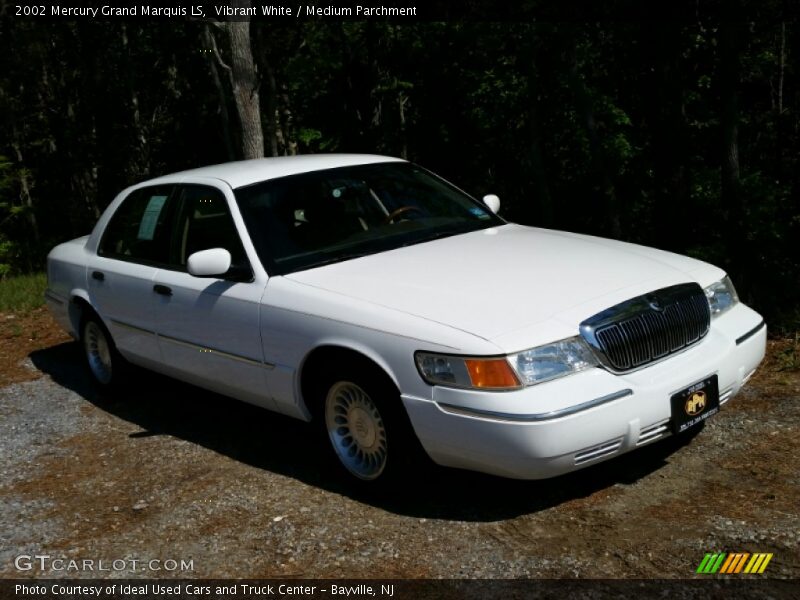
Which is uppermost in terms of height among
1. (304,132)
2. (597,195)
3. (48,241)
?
(304,132)

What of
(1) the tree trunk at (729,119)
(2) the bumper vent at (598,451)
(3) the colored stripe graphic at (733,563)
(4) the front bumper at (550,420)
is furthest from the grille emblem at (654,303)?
(1) the tree trunk at (729,119)

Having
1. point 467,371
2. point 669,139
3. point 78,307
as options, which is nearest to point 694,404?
point 467,371

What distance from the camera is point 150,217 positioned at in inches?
258

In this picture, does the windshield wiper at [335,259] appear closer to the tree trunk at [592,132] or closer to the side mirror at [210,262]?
the side mirror at [210,262]

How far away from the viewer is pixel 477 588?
3.96m

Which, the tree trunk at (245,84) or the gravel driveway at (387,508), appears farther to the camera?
the tree trunk at (245,84)

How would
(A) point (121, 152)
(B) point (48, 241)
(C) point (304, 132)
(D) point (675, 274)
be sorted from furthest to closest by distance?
1. (B) point (48, 241)
2. (A) point (121, 152)
3. (C) point (304, 132)
4. (D) point (675, 274)

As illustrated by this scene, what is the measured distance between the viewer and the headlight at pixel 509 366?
4184mm

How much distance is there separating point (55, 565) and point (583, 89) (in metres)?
16.8

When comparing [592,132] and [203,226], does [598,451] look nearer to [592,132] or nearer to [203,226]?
[203,226]

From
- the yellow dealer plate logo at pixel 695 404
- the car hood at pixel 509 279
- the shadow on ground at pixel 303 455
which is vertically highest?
the car hood at pixel 509 279

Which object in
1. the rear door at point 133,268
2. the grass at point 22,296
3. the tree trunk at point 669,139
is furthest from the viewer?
the tree trunk at point 669,139

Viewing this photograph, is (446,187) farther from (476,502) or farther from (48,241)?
(48,241)

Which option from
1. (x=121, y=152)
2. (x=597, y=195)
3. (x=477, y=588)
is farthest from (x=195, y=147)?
(x=477, y=588)
